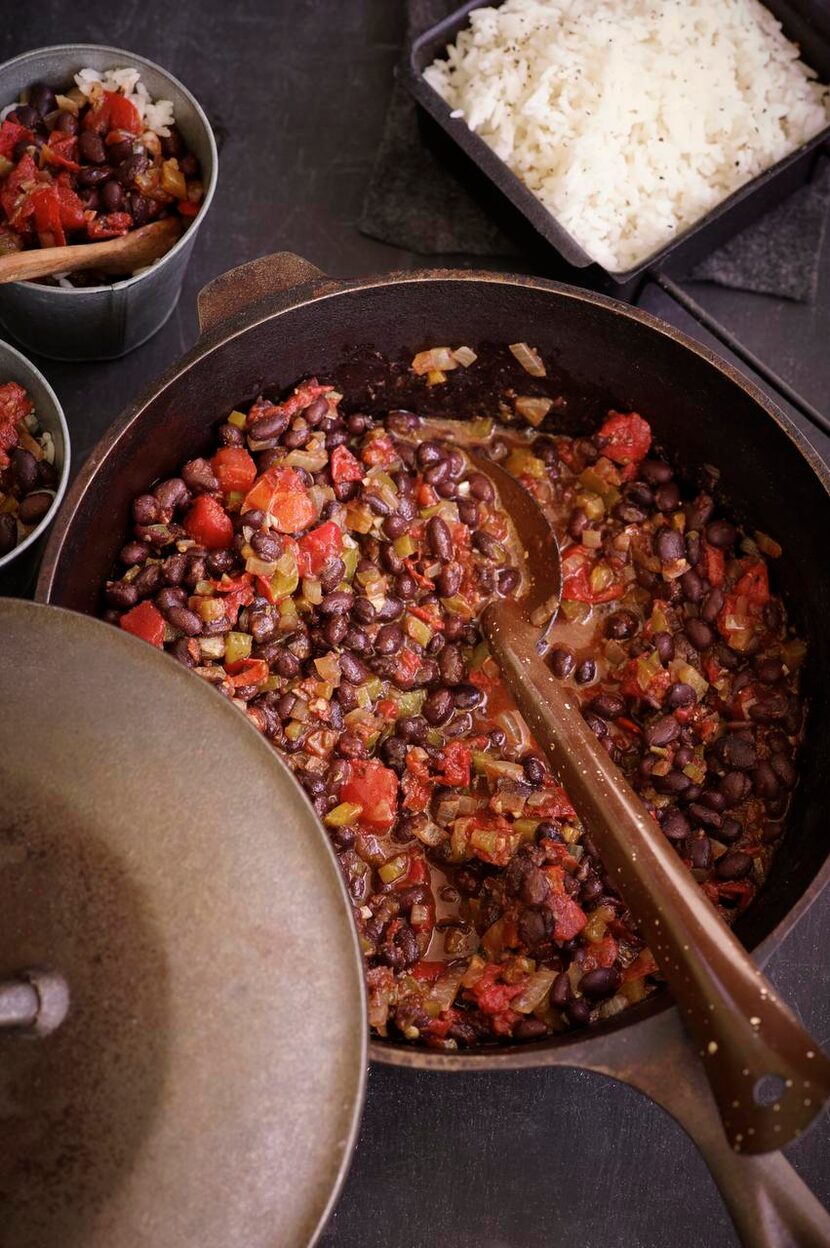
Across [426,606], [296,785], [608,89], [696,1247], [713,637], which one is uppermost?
[608,89]

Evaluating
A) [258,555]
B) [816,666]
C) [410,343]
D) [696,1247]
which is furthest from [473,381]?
[696,1247]

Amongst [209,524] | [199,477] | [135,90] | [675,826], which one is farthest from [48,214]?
[675,826]

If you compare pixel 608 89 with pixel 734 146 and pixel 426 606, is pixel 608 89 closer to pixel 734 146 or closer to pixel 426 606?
pixel 734 146

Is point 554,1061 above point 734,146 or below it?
Answer: below

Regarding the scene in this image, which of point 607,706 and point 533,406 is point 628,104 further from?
point 607,706

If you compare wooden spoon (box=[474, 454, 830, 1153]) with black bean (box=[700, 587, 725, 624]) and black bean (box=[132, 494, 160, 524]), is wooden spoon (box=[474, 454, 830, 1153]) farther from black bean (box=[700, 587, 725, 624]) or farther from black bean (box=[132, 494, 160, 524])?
black bean (box=[132, 494, 160, 524])

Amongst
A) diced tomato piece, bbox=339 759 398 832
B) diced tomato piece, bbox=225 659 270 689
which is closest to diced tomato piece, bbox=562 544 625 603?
diced tomato piece, bbox=339 759 398 832
